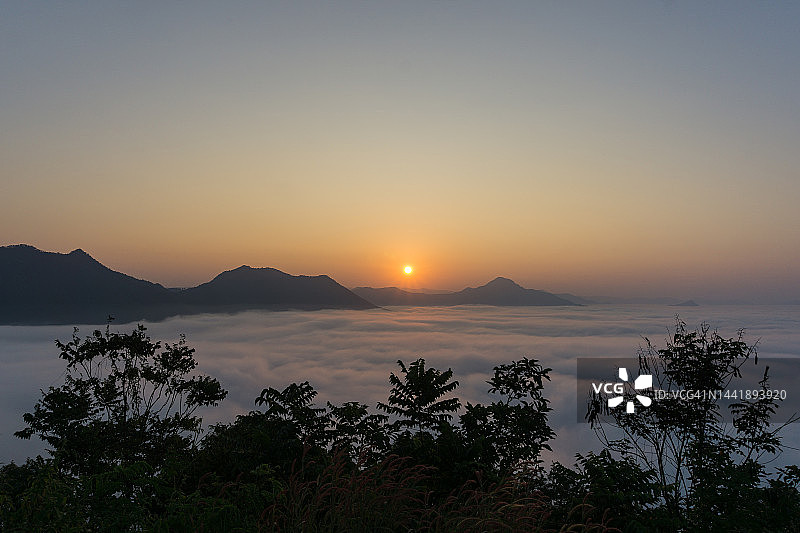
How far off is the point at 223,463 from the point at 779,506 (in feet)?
28.2

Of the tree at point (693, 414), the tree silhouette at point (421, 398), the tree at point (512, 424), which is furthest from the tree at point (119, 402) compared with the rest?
the tree at point (693, 414)

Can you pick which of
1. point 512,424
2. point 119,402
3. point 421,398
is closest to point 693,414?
point 512,424

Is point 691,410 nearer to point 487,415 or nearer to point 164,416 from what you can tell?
point 487,415

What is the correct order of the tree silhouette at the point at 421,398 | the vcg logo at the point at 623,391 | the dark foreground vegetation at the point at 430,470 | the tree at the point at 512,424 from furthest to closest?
1. the vcg logo at the point at 623,391
2. the tree silhouette at the point at 421,398
3. the tree at the point at 512,424
4. the dark foreground vegetation at the point at 430,470

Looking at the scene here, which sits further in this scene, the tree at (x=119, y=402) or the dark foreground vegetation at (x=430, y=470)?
the tree at (x=119, y=402)

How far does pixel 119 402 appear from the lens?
24.9 metres

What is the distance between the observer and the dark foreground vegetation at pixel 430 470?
4656 mm

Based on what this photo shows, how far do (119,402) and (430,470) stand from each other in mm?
22241

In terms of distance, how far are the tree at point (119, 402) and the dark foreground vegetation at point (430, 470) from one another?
19 cm

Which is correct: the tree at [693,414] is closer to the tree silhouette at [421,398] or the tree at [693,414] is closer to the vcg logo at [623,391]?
the vcg logo at [623,391]

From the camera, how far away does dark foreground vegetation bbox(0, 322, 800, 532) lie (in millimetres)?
4656

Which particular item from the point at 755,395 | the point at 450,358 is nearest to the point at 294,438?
the point at 755,395

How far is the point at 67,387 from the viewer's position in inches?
882

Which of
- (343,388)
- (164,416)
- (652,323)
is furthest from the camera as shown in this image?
(652,323)
